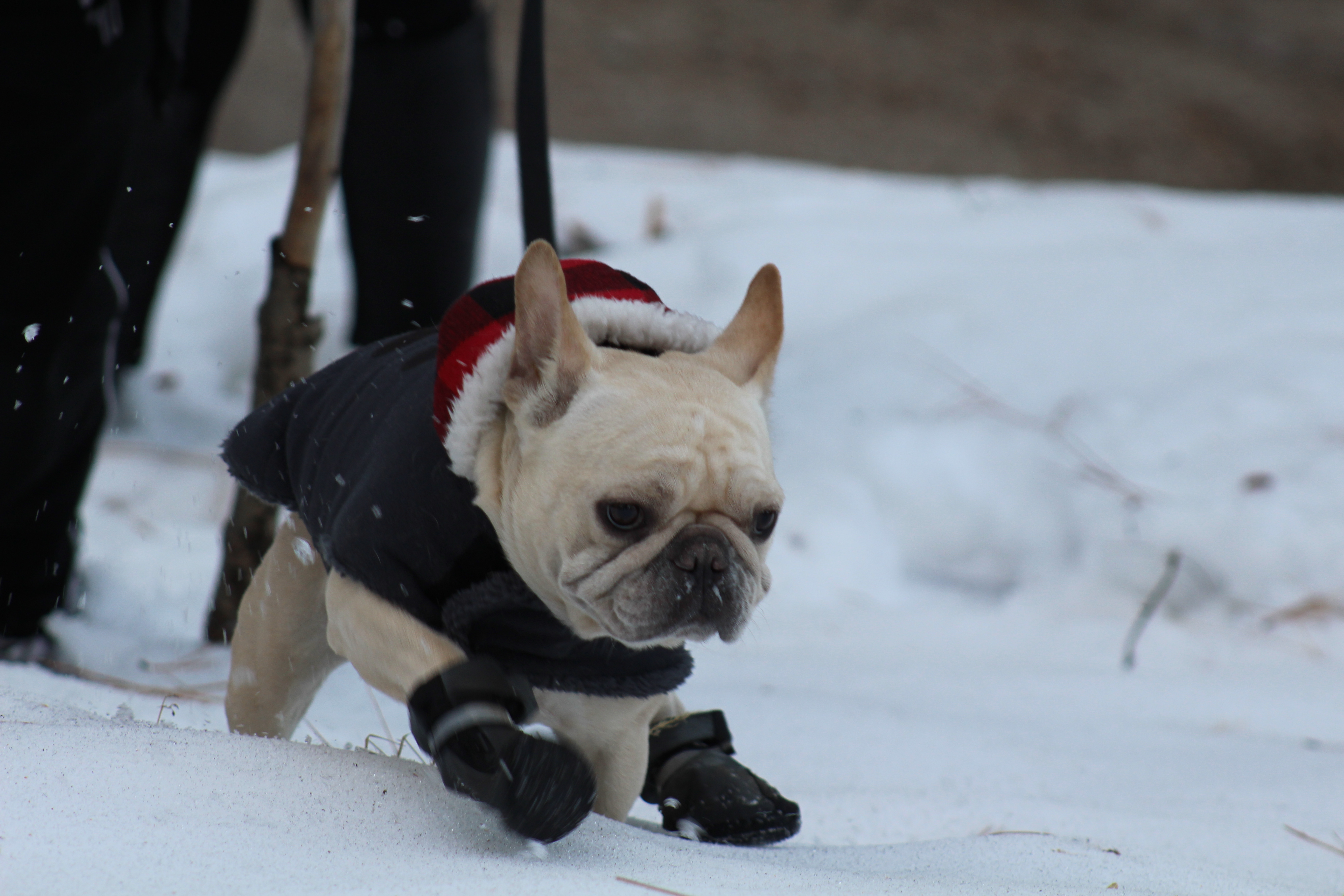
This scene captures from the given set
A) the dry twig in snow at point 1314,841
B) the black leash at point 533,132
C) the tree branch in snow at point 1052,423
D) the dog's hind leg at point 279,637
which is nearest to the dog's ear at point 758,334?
the black leash at point 533,132

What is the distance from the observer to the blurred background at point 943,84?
19.5ft

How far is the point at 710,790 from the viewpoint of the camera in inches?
58.1

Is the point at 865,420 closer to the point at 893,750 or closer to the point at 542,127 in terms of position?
the point at 893,750

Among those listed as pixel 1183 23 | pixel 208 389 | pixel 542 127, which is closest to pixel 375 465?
pixel 542 127

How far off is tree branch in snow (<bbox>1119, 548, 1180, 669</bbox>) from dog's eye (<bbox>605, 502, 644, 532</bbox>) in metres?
1.61

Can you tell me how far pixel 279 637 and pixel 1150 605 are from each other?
6.33 feet

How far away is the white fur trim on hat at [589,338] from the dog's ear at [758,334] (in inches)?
1.3

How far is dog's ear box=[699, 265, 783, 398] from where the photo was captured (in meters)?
1.41

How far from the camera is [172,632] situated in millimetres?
2297

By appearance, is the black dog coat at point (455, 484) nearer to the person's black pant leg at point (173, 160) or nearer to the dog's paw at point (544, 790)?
the dog's paw at point (544, 790)

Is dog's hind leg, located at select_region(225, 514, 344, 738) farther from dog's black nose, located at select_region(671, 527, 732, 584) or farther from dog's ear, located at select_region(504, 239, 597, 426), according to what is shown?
dog's black nose, located at select_region(671, 527, 732, 584)

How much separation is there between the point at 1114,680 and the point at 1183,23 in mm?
6788

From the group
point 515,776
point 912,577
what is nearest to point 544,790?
point 515,776

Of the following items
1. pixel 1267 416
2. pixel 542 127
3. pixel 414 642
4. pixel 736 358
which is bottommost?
pixel 414 642
